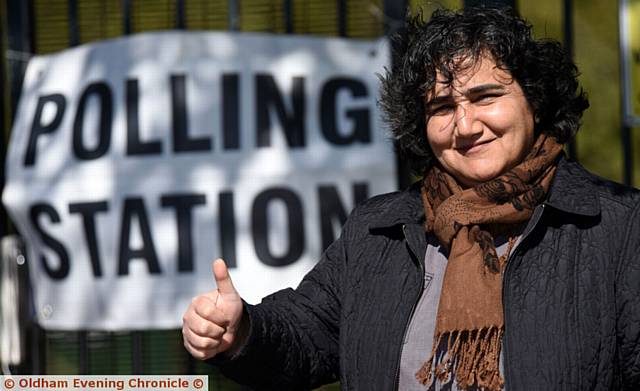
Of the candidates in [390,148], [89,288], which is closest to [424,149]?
[390,148]

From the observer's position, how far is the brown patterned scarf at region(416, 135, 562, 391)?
188 centimetres

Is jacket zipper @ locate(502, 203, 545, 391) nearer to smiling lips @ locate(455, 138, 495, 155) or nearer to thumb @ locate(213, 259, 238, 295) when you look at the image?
smiling lips @ locate(455, 138, 495, 155)

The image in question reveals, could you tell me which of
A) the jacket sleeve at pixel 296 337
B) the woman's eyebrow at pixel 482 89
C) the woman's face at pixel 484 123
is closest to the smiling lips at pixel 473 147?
the woman's face at pixel 484 123

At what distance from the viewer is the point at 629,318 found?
5.98 feet

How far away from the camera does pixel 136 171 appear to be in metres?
3.99

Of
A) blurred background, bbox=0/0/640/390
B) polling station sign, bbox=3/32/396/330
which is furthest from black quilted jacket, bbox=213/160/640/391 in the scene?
blurred background, bbox=0/0/640/390

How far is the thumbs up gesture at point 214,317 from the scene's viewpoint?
1.82 m

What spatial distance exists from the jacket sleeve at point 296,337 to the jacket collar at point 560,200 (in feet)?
0.42

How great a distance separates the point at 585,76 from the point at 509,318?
231cm

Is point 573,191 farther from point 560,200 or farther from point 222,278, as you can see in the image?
point 222,278

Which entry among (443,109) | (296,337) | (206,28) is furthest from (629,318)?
(206,28)

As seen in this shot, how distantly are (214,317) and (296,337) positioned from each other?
→ 11.5 inches

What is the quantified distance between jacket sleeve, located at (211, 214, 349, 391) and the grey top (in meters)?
0.22

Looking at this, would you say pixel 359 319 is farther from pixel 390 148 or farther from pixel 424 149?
pixel 390 148
